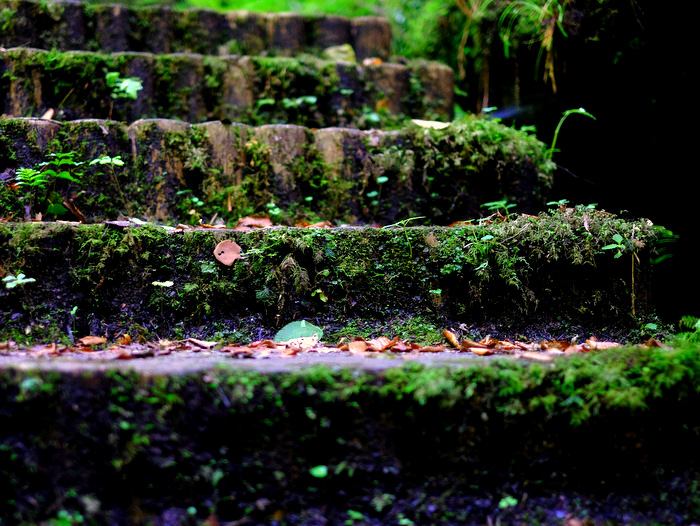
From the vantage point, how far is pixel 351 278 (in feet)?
7.88

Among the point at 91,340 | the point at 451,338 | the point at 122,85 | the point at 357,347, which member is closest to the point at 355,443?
the point at 357,347

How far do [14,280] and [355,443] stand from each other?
5.82 feet

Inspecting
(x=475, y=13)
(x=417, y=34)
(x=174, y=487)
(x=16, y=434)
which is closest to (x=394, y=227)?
(x=174, y=487)

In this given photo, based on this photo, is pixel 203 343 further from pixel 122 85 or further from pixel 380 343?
pixel 122 85

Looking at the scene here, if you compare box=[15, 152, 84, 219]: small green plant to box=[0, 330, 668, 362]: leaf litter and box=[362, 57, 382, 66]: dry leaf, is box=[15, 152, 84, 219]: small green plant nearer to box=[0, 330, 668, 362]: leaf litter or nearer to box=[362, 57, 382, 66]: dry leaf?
box=[0, 330, 668, 362]: leaf litter

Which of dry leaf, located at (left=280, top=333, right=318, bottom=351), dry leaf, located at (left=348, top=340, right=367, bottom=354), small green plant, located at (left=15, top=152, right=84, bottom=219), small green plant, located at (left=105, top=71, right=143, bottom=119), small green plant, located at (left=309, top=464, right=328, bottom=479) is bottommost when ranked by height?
dry leaf, located at (left=280, top=333, right=318, bottom=351)

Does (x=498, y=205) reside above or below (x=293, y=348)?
above

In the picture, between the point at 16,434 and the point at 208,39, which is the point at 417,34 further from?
the point at 16,434

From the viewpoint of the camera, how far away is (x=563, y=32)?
3180 mm

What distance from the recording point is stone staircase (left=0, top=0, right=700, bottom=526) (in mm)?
1295

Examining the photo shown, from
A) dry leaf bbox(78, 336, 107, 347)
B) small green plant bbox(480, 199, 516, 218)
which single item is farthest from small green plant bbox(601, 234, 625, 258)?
dry leaf bbox(78, 336, 107, 347)

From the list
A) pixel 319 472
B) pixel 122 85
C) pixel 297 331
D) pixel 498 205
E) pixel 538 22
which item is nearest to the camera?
pixel 319 472

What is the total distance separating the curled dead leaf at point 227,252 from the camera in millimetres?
2309

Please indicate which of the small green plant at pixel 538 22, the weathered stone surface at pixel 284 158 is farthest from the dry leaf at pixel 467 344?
the small green plant at pixel 538 22
